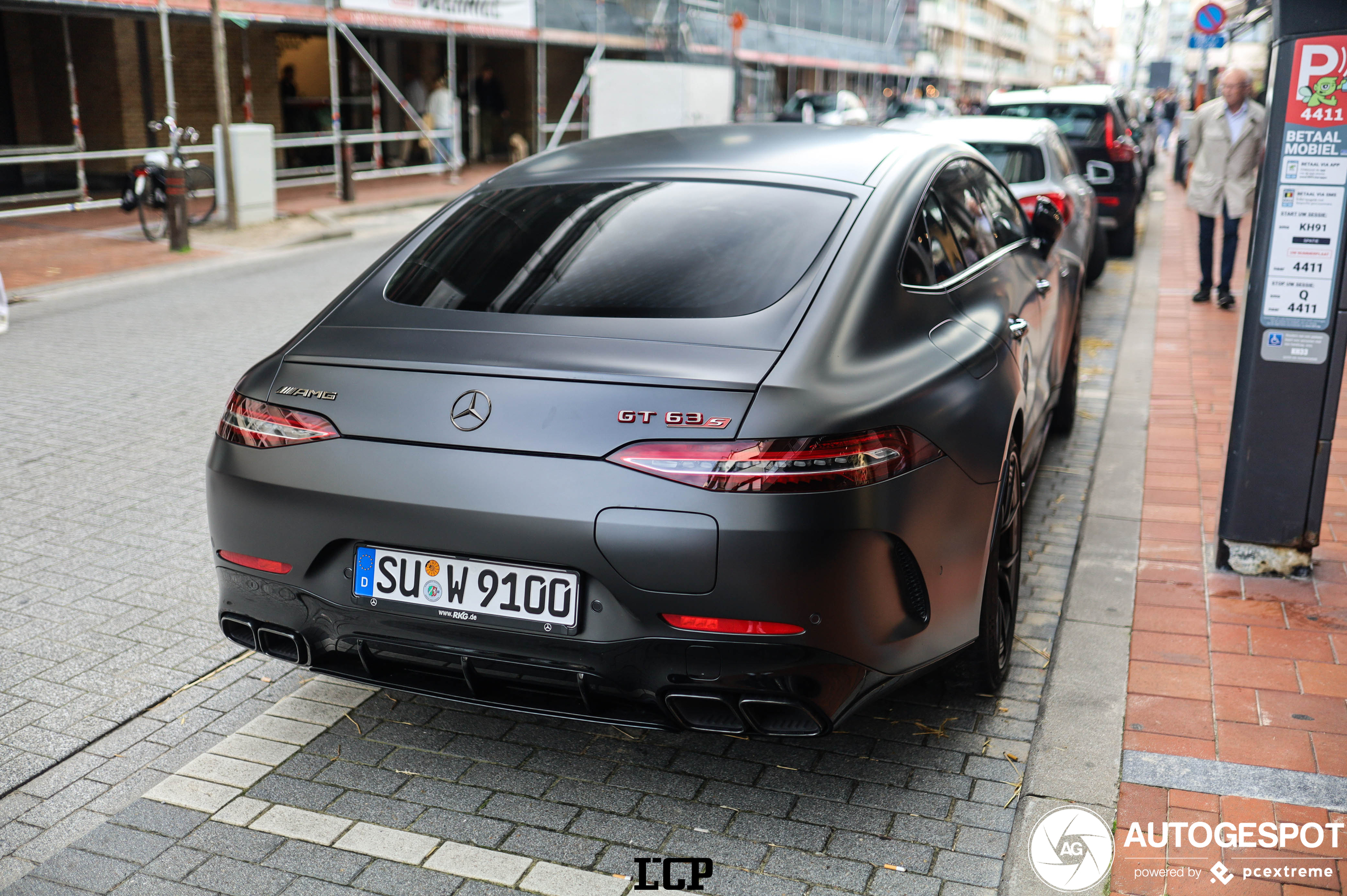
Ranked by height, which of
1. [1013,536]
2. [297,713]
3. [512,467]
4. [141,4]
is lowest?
[297,713]

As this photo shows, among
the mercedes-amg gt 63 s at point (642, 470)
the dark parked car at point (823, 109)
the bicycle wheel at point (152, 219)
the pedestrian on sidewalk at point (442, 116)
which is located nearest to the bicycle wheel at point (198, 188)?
the bicycle wheel at point (152, 219)

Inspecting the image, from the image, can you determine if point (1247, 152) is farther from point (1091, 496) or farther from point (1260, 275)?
point (1260, 275)

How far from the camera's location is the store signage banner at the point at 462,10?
19.4m

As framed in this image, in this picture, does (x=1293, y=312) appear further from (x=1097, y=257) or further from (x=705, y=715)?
(x=1097, y=257)

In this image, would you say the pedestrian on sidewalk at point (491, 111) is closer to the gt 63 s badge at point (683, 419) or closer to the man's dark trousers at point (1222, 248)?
the man's dark trousers at point (1222, 248)

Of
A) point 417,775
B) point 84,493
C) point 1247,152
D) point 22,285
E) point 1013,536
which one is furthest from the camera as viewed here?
point 22,285

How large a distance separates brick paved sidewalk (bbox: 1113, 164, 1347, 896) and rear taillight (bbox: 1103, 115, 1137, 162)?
24.6ft

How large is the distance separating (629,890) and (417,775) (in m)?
0.76

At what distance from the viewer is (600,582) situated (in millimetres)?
2660

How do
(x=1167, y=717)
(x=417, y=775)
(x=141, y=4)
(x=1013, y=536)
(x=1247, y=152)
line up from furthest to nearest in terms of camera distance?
(x=141, y=4) → (x=1247, y=152) → (x=1013, y=536) → (x=1167, y=717) → (x=417, y=775)

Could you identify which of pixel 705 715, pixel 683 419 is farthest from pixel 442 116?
pixel 705 715

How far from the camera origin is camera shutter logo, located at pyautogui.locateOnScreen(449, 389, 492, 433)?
9.01 ft

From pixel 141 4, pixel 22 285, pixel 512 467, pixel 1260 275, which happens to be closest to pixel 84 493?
pixel 512 467

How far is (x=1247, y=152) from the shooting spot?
31.1ft
